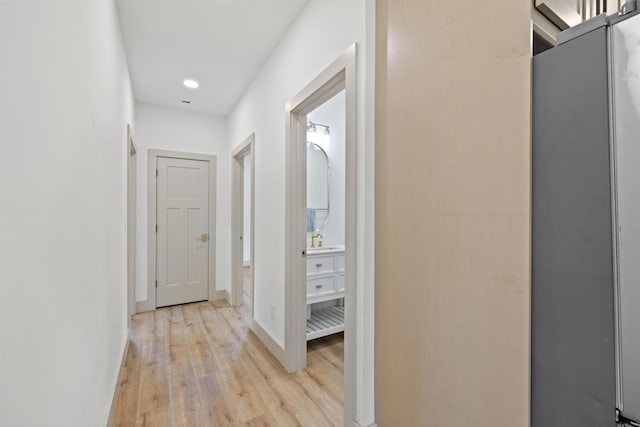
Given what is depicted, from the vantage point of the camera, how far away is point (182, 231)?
3.83 m

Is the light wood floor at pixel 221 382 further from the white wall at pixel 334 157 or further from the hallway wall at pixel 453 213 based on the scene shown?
the white wall at pixel 334 157

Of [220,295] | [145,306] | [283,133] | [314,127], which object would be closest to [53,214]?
[283,133]

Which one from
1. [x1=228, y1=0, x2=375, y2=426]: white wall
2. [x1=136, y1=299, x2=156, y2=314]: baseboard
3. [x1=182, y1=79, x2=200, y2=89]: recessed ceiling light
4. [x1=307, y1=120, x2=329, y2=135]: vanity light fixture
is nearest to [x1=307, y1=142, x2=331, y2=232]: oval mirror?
[x1=307, y1=120, x2=329, y2=135]: vanity light fixture

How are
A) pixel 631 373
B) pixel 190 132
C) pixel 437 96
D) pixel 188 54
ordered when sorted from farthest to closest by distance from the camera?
pixel 190 132
pixel 188 54
pixel 437 96
pixel 631 373

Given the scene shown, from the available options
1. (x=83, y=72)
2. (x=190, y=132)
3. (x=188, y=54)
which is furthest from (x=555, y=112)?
(x=190, y=132)

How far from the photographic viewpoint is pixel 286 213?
2.20 metres

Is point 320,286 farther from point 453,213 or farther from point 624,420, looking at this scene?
point 624,420

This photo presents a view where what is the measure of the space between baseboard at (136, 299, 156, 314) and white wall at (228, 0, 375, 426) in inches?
67.4

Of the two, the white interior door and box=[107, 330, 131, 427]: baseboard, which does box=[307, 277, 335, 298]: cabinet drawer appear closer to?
box=[107, 330, 131, 427]: baseboard

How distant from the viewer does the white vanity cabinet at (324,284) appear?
2572mm

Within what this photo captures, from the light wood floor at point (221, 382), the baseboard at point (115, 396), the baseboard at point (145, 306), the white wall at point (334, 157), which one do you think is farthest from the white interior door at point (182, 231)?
the white wall at point (334, 157)

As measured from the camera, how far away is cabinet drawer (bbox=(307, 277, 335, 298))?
2.59 metres

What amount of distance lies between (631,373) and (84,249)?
6.03 feet

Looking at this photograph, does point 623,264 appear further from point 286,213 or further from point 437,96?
point 286,213
